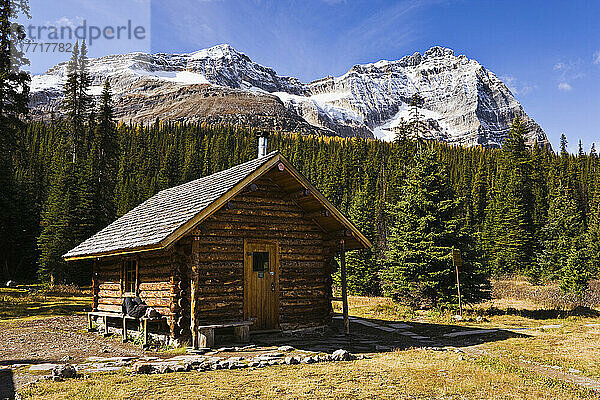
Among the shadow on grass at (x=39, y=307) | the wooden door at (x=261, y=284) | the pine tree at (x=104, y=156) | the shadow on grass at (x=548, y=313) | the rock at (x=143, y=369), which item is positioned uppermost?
the pine tree at (x=104, y=156)

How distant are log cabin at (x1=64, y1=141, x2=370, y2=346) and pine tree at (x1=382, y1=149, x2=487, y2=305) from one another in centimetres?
698

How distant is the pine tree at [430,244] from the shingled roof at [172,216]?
716 centimetres

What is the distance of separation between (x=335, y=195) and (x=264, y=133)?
73389 mm

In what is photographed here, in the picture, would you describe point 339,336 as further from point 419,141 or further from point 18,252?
point 18,252

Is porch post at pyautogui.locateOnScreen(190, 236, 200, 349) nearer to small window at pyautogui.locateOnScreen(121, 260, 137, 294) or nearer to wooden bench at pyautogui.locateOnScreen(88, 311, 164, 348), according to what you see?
wooden bench at pyautogui.locateOnScreen(88, 311, 164, 348)

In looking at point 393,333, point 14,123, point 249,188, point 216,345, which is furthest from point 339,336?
point 14,123

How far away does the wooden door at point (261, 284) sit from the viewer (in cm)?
1533

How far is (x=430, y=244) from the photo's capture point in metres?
23.0

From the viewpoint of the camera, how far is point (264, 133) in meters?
17.9

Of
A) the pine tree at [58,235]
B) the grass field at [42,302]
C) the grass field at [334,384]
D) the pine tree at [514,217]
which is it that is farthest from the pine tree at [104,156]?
the pine tree at [514,217]

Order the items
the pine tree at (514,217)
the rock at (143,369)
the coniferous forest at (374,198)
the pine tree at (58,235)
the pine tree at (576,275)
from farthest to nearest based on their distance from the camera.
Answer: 1. the pine tree at (514,217)
2. the pine tree at (58,235)
3. the pine tree at (576,275)
4. the coniferous forest at (374,198)
5. the rock at (143,369)

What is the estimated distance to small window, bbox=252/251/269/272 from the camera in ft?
51.4

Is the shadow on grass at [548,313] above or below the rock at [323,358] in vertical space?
below

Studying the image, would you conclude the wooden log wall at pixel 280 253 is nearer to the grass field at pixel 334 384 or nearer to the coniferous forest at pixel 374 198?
the grass field at pixel 334 384
